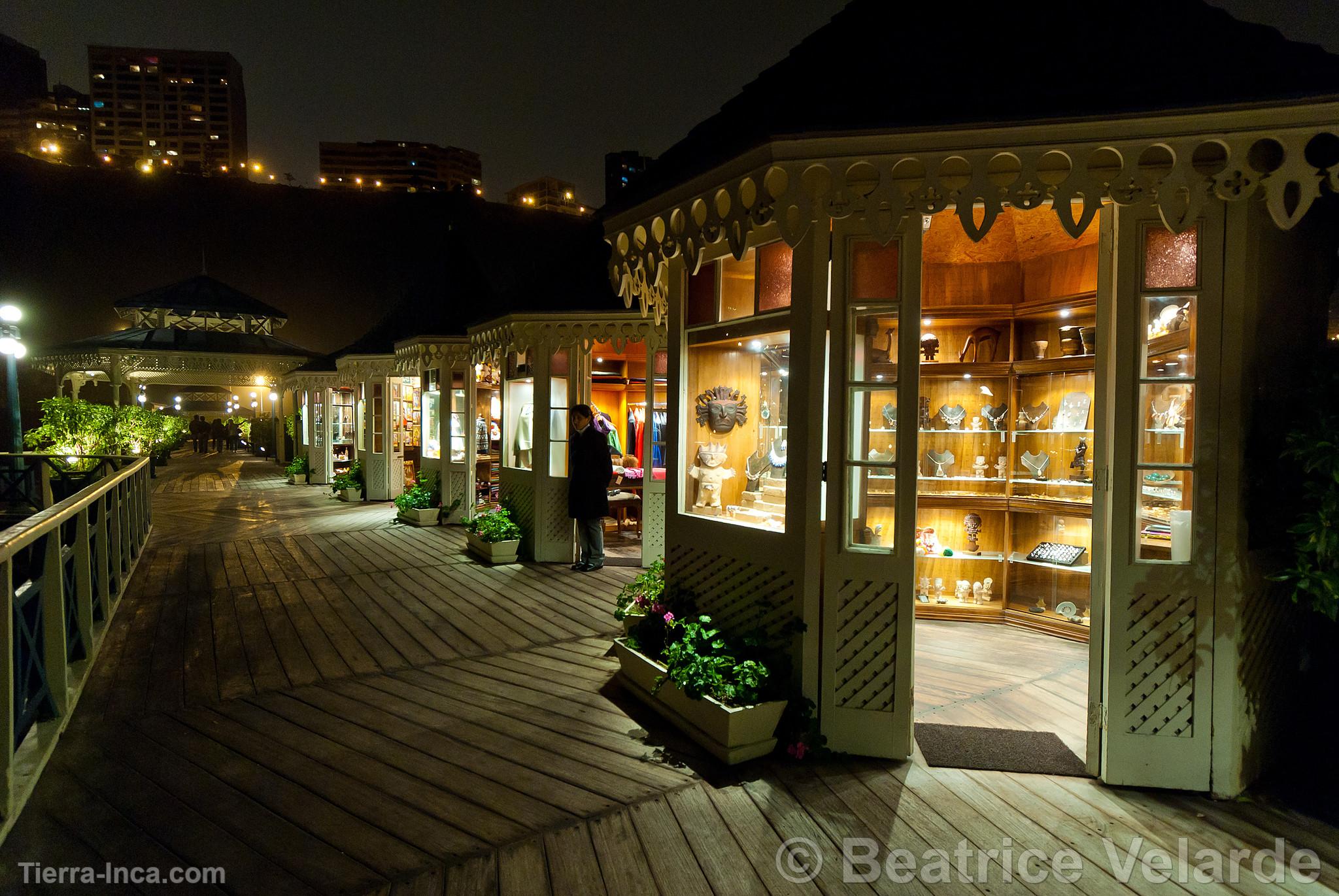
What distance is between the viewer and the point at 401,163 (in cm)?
9456

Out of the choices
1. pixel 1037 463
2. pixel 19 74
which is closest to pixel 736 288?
pixel 1037 463

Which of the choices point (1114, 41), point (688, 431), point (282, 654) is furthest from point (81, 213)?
point (1114, 41)

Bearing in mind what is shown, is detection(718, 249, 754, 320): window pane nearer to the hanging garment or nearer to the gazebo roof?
the hanging garment

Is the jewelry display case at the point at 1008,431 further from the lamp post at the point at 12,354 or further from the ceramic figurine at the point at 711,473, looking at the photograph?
the lamp post at the point at 12,354

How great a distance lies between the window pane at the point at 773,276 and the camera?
3.58 m

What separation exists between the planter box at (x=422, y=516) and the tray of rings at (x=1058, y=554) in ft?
28.1

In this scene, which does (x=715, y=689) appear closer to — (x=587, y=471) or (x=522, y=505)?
(x=587, y=471)

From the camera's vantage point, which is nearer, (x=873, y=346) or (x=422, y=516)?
(x=873, y=346)

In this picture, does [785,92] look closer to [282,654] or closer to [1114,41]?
[1114,41]

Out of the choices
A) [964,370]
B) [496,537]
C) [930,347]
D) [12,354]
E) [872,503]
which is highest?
[12,354]

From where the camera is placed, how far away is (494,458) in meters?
11.9

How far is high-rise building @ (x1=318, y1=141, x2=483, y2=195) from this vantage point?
93.8m

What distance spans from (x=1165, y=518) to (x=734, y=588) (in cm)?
205

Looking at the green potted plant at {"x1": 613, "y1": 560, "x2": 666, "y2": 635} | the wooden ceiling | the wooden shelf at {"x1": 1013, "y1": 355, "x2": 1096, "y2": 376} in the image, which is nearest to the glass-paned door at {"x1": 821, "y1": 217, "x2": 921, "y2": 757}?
the green potted plant at {"x1": 613, "y1": 560, "x2": 666, "y2": 635}
